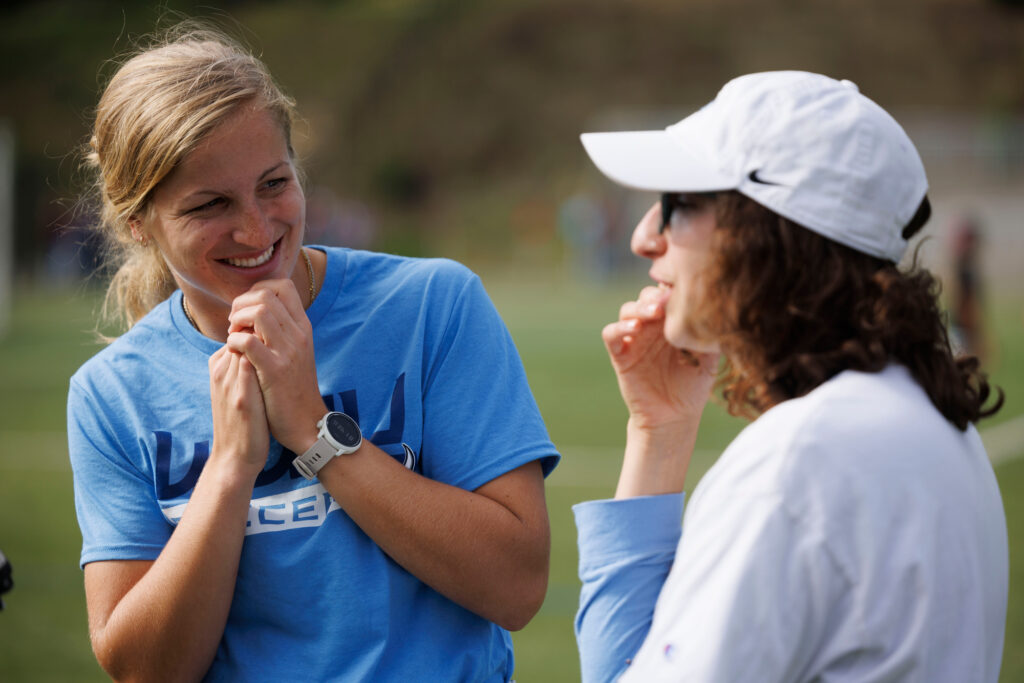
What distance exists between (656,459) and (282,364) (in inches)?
29.1

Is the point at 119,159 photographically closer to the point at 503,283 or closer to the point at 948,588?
the point at 948,588

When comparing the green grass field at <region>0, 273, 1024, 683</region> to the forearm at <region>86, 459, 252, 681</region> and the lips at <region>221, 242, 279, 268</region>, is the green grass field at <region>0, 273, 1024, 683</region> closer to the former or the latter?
the lips at <region>221, 242, 279, 268</region>

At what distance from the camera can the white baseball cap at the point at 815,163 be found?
1.52 metres

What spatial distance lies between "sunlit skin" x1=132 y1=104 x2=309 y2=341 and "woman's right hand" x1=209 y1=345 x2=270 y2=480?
0.26 meters

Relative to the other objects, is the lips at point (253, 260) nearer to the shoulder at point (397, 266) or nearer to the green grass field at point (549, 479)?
the shoulder at point (397, 266)

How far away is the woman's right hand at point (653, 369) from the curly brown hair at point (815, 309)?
481 mm

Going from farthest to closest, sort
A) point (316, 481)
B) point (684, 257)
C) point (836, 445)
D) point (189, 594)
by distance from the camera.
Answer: point (316, 481)
point (189, 594)
point (684, 257)
point (836, 445)

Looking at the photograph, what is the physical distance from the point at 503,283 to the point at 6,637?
30277mm

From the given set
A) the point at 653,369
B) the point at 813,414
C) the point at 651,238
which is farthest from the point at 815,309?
the point at 653,369

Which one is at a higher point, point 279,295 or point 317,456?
point 279,295

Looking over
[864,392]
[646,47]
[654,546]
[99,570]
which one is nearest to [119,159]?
[99,570]

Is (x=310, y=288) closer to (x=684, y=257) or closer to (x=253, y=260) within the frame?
(x=253, y=260)

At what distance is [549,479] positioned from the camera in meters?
9.21

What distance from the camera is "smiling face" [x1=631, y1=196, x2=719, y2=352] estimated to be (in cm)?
163
